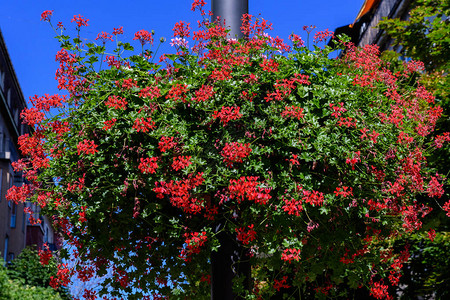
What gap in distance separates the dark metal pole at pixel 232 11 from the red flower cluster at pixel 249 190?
203 centimetres

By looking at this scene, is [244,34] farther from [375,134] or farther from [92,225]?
[92,225]

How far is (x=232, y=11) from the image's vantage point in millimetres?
6914

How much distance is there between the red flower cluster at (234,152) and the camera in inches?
213

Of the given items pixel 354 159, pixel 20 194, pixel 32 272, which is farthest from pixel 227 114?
pixel 32 272

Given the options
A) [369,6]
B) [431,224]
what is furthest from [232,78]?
[369,6]

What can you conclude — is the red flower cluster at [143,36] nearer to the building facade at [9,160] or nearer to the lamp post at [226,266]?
the lamp post at [226,266]

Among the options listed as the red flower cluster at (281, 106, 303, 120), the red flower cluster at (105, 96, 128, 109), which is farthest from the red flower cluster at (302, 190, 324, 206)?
the red flower cluster at (105, 96, 128, 109)

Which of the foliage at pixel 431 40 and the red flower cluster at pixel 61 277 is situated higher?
the foliage at pixel 431 40

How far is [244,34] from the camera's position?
6617mm

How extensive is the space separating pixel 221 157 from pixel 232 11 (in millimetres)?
2051

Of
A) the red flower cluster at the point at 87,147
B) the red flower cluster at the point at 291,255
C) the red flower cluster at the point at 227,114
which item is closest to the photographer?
the red flower cluster at the point at 227,114

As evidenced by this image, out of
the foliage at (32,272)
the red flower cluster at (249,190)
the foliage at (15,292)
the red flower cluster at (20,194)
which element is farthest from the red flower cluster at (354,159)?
the foliage at (32,272)

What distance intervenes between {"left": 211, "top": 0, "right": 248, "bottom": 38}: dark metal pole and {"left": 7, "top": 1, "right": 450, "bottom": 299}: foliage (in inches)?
14.6

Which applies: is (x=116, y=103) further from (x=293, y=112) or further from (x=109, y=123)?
(x=293, y=112)
